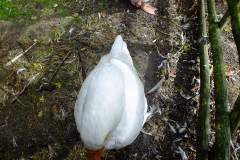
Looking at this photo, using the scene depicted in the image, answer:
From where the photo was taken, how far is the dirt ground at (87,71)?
3303mm

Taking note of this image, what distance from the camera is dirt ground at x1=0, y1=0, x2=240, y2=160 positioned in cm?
330

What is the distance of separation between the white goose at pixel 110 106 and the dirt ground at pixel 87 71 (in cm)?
42

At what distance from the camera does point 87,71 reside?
3678mm

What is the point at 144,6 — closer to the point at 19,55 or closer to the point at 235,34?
the point at 19,55

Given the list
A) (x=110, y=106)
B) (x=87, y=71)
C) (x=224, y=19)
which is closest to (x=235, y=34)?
(x=224, y=19)

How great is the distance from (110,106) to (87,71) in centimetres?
106

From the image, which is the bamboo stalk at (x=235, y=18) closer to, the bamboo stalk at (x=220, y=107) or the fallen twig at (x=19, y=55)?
the bamboo stalk at (x=220, y=107)

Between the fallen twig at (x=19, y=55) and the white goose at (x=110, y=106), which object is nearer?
the white goose at (x=110, y=106)

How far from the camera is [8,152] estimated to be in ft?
10.6

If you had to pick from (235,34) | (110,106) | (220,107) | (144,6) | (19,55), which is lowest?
(19,55)

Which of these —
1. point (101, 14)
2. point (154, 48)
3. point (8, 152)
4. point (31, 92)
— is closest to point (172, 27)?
point (154, 48)

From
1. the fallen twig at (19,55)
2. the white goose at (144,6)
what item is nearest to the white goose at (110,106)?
the fallen twig at (19,55)

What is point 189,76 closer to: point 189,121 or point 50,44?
point 189,121

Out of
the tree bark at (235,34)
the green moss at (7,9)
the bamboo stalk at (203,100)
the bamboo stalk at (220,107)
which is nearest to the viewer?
the bamboo stalk at (220,107)
